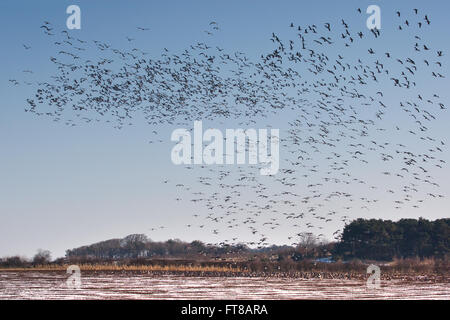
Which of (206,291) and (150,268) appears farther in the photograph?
(150,268)

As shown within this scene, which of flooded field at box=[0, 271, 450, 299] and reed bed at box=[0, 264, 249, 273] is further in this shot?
reed bed at box=[0, 264, 249, 273]

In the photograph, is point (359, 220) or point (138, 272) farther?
point (359, 220)

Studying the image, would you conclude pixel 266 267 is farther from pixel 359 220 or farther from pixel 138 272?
pixel 359 220

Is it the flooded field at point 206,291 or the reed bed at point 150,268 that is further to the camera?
the reed bed at point 150,268
